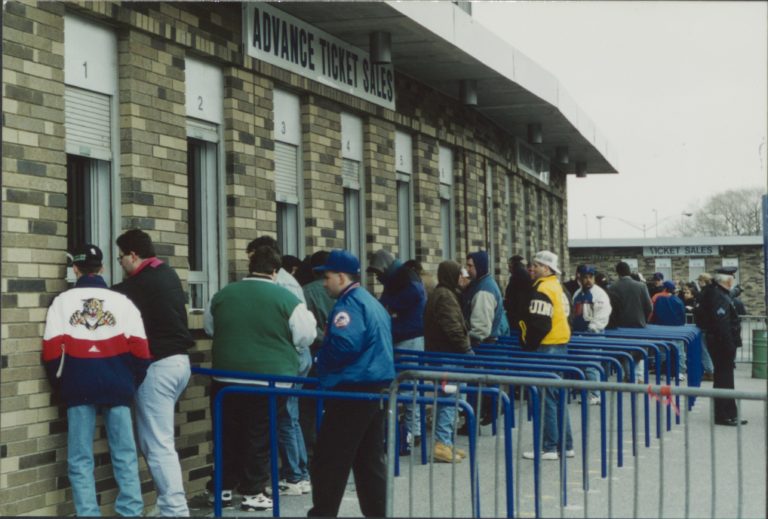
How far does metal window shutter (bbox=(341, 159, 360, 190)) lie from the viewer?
11297mm

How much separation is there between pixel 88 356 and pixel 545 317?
14.7 feet

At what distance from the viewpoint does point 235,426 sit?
724 cm

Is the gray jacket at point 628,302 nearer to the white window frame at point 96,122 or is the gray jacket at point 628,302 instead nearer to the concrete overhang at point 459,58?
the concrete overhang at point 459,58

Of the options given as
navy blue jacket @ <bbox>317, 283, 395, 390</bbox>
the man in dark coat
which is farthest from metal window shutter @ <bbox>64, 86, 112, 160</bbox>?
the man in dark coat

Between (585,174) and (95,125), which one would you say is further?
(585,174)

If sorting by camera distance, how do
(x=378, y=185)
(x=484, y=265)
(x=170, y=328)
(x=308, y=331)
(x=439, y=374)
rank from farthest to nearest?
1. (x=378, y=185)
2. (x=484, y=265)
3. (x=308, y=331)
4. (x=170, y=328)
5. (x=439, y=374)

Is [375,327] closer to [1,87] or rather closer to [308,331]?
[308,331]

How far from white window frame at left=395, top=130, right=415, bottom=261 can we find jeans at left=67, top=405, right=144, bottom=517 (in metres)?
6.99

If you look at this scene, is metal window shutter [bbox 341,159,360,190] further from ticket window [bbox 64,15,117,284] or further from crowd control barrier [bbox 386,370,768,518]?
ticket window [bbox 64,15,117,284]

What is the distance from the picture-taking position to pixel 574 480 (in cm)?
842

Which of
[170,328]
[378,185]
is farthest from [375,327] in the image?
[378,185]

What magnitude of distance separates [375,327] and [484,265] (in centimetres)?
475

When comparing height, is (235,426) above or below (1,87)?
below

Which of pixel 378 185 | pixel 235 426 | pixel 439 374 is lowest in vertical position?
pixel 235 426
